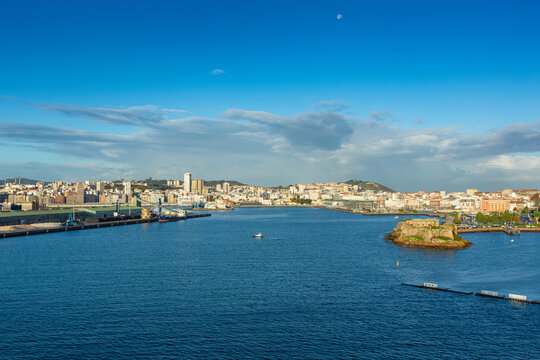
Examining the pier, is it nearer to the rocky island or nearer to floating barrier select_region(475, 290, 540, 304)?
the rocky island

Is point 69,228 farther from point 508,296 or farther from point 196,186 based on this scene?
point 196,186

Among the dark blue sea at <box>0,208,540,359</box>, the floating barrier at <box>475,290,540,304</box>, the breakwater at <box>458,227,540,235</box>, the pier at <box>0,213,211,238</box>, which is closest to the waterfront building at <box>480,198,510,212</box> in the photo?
the breakwater at <box>458,227,540,235</box>

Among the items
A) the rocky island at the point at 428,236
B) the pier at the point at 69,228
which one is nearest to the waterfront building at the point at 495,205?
the rocky island at the point at 428,236

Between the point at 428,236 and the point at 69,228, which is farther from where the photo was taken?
the point at 69,228

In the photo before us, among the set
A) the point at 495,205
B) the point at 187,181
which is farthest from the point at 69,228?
the point at 187,181

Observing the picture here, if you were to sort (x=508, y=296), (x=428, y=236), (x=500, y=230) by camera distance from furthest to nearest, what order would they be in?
(x=500, y=230)
(x=428, y=236)
(x=508, y=296)

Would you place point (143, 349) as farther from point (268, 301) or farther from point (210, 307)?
point (268, 301)
